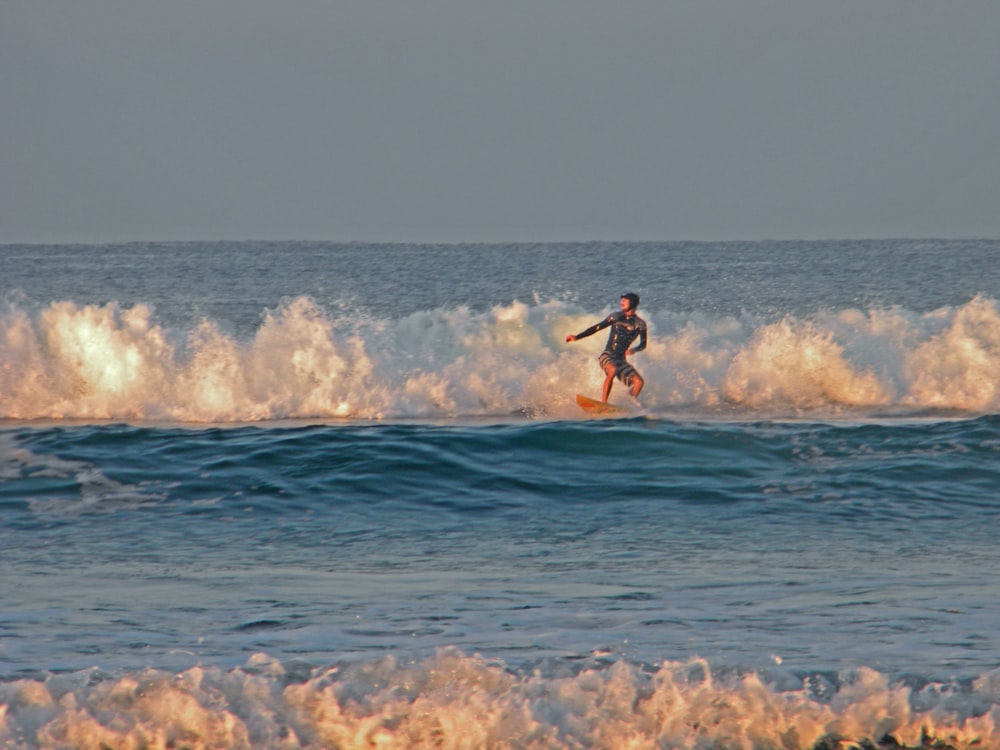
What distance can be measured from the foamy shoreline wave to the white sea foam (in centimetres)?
1096

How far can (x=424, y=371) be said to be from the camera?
1952 centimetres

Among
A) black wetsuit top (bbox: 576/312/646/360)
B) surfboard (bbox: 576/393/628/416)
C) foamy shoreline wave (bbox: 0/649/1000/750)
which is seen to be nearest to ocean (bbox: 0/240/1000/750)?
foamy shoreline wave (bbox: 0/649/1000/750)

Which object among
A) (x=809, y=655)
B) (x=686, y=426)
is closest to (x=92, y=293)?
(x=686, y=426)

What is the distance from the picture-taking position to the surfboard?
16547 millimetres

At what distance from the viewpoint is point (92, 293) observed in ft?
155

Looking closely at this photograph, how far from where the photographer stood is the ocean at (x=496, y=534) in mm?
6430

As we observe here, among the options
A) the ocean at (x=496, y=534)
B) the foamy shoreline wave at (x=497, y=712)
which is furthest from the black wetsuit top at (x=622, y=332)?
the foamy shoreline wave at (x=497, y=712)

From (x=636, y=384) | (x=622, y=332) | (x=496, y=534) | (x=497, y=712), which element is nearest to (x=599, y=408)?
(x=636, y=384)

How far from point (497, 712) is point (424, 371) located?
1333cm

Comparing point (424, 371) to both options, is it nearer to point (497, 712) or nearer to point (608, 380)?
point (608, 380)

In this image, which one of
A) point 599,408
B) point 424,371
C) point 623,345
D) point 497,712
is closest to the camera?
point 497,712

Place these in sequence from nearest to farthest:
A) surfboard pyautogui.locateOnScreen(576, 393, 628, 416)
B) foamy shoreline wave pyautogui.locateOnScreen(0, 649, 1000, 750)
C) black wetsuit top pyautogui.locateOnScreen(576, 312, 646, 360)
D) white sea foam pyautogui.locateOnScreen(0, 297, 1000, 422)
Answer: foamy shoreline wave pyautogui.locateOnScreen(0, 649, 1000, 750), surfboard pyautogui.locateOnScreen(576, 393, 628, 416), black wetsuit top pyautogui.locateOnScreen(576, 312, 646, 360), white sea foam pyautogui.locateOnScreen(0, 297, 1000, 422)

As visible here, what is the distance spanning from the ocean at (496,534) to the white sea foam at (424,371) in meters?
0.07

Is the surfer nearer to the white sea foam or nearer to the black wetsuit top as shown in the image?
the black wetsuit top
